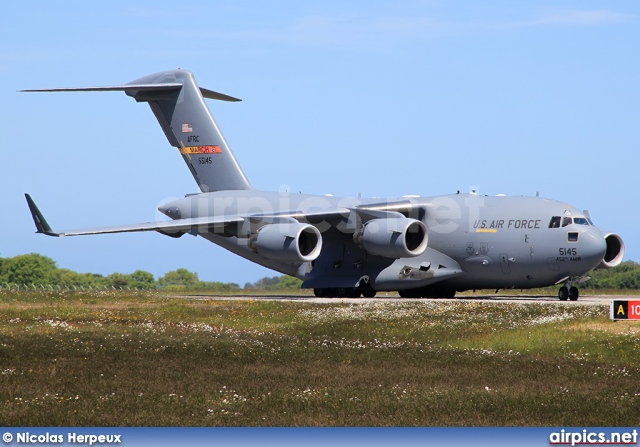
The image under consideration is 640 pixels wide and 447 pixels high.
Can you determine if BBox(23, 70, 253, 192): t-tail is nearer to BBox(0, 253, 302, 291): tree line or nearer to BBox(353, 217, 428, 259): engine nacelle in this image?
BBox(353, 217, 428, 259): engine nacelle

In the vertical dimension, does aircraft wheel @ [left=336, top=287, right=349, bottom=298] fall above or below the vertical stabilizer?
below

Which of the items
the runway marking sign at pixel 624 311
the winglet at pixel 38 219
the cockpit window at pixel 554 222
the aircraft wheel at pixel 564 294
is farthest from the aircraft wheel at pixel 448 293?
the winglet at pixel 38 219

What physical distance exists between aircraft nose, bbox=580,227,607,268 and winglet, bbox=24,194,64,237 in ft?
57.5

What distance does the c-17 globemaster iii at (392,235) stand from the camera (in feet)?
101

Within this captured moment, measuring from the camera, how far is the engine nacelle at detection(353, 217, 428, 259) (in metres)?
31.8

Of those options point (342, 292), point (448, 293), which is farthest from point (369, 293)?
point (448, 293)

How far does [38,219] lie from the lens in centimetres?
3231

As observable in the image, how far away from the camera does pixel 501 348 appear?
20109 millimetres

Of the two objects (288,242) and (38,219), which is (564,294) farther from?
(38,219)

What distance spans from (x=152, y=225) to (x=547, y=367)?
20272 mm

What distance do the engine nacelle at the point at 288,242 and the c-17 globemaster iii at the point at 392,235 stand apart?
35 mm

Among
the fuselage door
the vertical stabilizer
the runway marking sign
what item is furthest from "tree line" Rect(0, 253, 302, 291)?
the runway marking sign

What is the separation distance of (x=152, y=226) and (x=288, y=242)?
5241 millimetres

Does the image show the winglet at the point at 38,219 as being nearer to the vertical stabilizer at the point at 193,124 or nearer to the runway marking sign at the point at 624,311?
the vertical stabilizer at the point at 193,124
